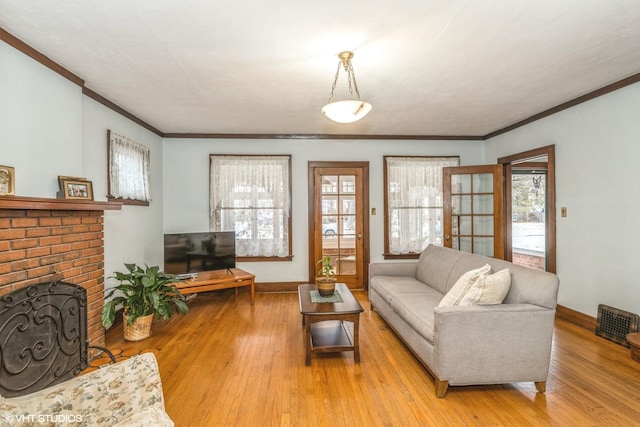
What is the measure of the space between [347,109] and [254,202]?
9.70 feet

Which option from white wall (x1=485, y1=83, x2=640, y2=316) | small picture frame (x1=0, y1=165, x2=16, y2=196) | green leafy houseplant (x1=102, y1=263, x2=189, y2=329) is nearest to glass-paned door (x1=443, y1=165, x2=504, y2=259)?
white wall (x1=485, y1=83, x2=640, y2=316)

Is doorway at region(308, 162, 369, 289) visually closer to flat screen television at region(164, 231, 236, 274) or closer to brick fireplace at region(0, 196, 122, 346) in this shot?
flat screen television at region(164, 231, 236, 274)

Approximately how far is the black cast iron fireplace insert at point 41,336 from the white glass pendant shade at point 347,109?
2.21 meters

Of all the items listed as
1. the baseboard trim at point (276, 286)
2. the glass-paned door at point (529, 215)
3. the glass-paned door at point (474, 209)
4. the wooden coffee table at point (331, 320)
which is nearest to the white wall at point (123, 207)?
the baseboard trim at point (276, 286)

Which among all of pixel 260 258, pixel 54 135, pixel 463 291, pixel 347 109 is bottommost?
pixel 260 258

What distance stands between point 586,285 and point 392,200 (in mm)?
2647

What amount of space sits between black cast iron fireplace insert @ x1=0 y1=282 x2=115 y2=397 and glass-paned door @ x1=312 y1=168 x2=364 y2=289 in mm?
3283

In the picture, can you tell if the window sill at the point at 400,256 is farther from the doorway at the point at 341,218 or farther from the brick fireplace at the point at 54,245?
the brick fireplace at the point at 54,245

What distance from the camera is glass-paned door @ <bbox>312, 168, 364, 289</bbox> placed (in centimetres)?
528

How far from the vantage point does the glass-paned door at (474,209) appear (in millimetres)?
→ 4715

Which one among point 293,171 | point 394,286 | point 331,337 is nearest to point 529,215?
point 394,286

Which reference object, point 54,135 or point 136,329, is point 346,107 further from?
point 136,329

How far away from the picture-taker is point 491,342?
7.38 feet

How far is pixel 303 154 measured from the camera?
5.27 metres
